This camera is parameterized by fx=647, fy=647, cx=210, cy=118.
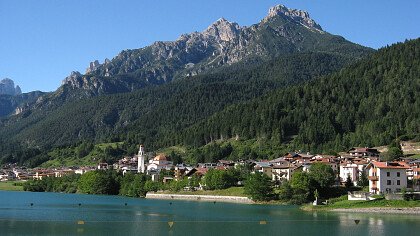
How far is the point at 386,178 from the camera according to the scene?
11338cm

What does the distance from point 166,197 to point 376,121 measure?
3073 inches

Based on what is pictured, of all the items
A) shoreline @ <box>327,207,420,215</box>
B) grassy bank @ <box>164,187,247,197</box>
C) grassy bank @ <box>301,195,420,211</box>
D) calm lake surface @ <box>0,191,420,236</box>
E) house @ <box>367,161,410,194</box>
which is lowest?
calm lake surface @ <box>0,191,420,236</box>

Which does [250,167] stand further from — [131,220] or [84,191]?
[131,220]

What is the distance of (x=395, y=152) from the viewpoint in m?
154

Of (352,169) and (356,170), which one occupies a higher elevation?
(352,169)

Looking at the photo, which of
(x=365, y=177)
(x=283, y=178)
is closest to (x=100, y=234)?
(x=365, y=177)

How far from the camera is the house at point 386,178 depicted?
11294 cm

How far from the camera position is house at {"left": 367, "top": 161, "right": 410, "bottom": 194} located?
113 metres

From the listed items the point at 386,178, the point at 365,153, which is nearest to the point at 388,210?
the point at 386,178

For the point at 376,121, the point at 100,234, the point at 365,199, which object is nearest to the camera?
the point at 100,234

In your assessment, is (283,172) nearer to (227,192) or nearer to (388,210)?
(227,192)

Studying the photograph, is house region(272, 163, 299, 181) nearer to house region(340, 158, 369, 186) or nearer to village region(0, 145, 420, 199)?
village region(0, 145, 420, 199)

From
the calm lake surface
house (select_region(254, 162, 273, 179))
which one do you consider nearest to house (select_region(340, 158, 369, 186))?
house (select_region(254, 162, 273, 179))

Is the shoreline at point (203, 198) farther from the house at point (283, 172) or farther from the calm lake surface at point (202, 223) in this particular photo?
the calm lake surface at point (202, 223)
